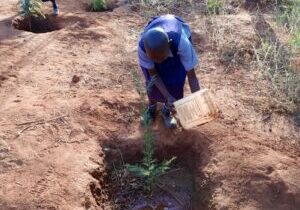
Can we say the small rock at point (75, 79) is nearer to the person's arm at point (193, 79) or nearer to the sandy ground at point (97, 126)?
the sandy ground at point (97, 126)

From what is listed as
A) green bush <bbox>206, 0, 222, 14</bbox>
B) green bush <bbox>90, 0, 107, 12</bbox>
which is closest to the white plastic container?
green bush <bbox>206, 0, 222, 14</bbox>

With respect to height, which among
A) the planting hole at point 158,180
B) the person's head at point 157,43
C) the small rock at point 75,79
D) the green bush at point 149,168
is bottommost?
the planting hole at point 158,180

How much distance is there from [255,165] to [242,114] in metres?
0.64

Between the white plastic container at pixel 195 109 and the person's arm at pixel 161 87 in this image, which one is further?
the person's arm at pixel 161 87

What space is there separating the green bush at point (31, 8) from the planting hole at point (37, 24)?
0.25ft

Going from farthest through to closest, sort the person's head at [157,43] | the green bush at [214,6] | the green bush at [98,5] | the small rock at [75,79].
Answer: the green bush at [98,5]
the green bush at [214,6]
the small rock at [75,79]
the person's head at [157,43]

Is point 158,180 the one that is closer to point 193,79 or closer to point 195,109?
point 195,109

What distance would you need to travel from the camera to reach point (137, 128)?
346 cm

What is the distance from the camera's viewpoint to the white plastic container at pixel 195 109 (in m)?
2.83

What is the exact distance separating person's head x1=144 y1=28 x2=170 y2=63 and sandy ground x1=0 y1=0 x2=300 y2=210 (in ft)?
2.82

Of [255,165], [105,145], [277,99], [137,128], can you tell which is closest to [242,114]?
[277,99]

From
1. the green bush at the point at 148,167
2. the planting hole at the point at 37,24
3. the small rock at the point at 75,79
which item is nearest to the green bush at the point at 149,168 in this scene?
the green bush at the point at 148,167

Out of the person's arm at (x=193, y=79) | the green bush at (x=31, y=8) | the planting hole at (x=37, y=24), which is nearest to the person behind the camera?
the person's arm at (x=193, y=79)

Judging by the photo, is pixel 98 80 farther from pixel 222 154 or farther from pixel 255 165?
pixel 255 165
